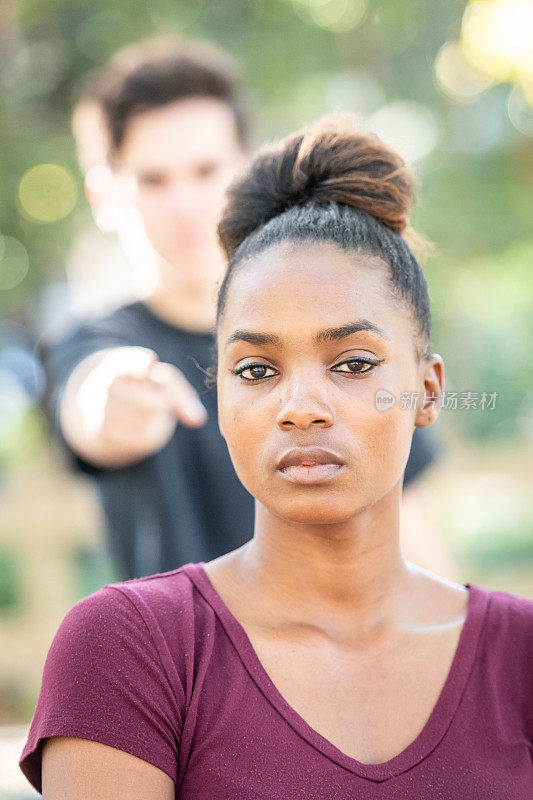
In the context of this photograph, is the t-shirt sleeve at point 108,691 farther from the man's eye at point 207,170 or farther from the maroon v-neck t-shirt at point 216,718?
the man's eye at point 207,170

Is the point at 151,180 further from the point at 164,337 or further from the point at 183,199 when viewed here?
the point at 164,337

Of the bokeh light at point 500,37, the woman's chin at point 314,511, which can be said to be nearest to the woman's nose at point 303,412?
the woman's chin at point 314,511

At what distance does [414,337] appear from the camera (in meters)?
1.55

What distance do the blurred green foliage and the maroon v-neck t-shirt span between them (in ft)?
11.3

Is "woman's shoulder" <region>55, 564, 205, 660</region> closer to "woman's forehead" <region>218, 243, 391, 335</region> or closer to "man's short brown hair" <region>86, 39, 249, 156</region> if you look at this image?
"woman's forehead" <region>218, 243, 391, 335</region>

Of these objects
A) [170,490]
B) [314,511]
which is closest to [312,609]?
[314,511]

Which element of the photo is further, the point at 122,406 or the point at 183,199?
the point at 183,199

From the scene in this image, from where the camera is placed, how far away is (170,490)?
2381 millimetres

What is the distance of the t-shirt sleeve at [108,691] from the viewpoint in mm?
1277

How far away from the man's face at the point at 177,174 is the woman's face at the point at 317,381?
110cm

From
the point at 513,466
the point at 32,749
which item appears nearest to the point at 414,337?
the point at 32,749

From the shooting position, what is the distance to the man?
2.29 m

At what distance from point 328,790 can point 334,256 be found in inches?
30.0

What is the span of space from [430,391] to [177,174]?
1.28 meters
